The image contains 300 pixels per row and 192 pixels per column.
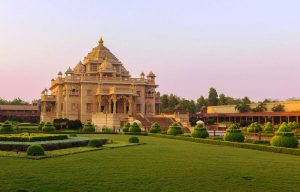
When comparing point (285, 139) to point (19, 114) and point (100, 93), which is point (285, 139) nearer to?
point (100, 93)

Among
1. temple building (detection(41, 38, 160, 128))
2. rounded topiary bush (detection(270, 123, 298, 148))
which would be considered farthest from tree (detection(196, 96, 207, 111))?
rounded topiary bush (detection(270, 123, 298, 148))

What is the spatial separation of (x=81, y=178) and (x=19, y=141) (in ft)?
37.7

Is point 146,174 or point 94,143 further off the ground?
point 94,143

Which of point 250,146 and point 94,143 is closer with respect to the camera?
point 94,143

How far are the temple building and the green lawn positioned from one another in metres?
35.1

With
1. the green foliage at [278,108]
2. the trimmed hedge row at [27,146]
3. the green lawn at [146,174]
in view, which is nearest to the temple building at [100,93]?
the green foliage at [278,108]

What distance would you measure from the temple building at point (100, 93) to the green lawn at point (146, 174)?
3513cm

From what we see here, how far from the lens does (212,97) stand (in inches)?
3738

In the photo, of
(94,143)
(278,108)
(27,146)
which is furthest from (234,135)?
(278,108)

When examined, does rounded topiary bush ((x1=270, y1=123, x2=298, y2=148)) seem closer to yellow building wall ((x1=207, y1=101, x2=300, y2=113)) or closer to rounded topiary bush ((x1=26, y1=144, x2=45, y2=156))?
rounded topiary bush ((x1=26, y1=144, x2=45, y2=156))

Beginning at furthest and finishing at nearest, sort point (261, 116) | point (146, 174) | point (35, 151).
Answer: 1. point (261, 116)
2. point (35, 151)
3. point (146, 174)

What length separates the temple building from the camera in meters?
Answer: 54.6

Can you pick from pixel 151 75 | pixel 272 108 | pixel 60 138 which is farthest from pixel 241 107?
pixel 60 138

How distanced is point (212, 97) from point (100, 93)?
46.2 metres
